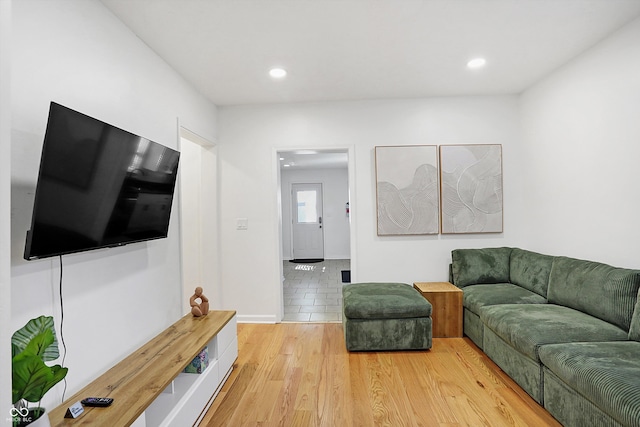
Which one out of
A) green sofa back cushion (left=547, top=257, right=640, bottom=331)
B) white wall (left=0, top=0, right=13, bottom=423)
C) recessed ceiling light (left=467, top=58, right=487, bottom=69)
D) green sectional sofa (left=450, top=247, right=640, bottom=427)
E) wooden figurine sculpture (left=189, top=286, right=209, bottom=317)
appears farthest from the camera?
recessed ceiling light (left=467, top=58, right=487, bottom=69)

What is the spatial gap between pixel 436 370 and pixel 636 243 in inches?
69.0

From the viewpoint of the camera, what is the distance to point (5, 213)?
0.85m

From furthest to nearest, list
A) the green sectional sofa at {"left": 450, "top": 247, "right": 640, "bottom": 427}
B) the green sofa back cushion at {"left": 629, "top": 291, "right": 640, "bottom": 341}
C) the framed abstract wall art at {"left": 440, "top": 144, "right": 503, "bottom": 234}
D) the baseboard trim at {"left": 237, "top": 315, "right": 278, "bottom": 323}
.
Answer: the baseboard trim at {"left": 237, "top": 315, "right": 278, "bottom": 323}
the framed abstract wall art at {"left": 440, "top": 144, "right": 503, "bottom": 234}
the green sofa back cushion at {"left": 629, "top": 291, "right": 640, "bottom": 341}
the green sectional sofa at {"left": 450, "top": 247, "right": 640, "bottom": 427}

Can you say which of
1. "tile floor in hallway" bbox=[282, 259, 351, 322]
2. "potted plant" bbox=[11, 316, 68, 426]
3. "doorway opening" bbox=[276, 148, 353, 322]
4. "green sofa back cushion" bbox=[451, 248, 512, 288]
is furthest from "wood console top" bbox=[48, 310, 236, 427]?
"doorway opening" bbox=[276, 148, 353, 322]

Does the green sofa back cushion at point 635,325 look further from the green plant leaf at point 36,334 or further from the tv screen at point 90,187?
the tv screen at point 90,187

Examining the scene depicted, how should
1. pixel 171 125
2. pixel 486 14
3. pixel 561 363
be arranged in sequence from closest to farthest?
pixel 561 363
pixel 486 14
pixel 171 125

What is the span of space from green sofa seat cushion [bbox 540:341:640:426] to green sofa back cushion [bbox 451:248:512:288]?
153cm

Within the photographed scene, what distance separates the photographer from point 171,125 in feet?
9.57

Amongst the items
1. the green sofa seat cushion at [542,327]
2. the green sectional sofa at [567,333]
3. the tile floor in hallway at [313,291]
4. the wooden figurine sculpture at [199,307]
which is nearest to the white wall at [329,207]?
the tile floor in hallway at [313,291]

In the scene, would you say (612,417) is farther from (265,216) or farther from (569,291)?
(265,216)

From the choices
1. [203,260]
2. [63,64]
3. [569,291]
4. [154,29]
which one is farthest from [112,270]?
[569,291]

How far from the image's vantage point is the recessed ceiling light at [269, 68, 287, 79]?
3.06 meters

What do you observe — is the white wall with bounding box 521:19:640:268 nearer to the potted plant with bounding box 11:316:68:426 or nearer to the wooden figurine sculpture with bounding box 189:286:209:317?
the wooden figurine sculpture with bounding box 189:286:209:317

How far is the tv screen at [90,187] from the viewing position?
4.57ft
